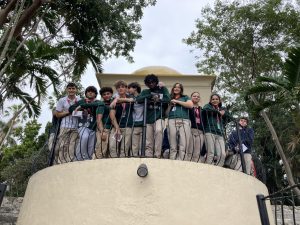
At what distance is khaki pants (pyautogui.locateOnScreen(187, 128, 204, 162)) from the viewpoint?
20.4 ft

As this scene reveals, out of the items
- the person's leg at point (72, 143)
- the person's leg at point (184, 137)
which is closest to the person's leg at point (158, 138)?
the person's leg at point (184, 137)

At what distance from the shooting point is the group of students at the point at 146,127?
5.93 metres

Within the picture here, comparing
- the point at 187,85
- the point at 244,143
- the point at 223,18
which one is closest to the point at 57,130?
the point at 244,143

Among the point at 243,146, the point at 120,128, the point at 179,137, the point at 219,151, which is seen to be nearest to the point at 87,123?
the point at 120,128

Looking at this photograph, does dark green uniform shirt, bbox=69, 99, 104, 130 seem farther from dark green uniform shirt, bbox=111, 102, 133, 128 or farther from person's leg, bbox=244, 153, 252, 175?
person's leg, bbox=244, 153, 252, 175

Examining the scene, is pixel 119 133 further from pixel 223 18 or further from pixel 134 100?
pixel 223 18

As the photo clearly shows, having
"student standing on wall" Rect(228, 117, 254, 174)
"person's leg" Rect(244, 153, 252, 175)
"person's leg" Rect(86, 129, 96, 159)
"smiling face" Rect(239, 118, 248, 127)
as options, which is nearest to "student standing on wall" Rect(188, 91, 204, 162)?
"student standing on wall" Rect(228, 117, 254, 174)

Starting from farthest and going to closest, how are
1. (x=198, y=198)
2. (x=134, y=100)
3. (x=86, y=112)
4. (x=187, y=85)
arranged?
1. (x=187, y=85)
2. (x=86, y=112)
3. (x=134, y=100)
4. (x=198, y=198)

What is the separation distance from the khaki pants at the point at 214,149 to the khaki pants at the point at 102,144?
1488 millimetres

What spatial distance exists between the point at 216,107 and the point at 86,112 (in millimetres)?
2041

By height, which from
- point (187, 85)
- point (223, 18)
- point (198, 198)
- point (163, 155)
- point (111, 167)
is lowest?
point (198, 198)

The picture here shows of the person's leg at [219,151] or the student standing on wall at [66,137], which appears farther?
the student standing on wall at [66,137]

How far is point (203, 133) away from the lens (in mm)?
6312

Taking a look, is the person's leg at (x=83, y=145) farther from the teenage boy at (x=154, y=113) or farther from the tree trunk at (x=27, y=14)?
the tree trunk at (x=27, y=14)
